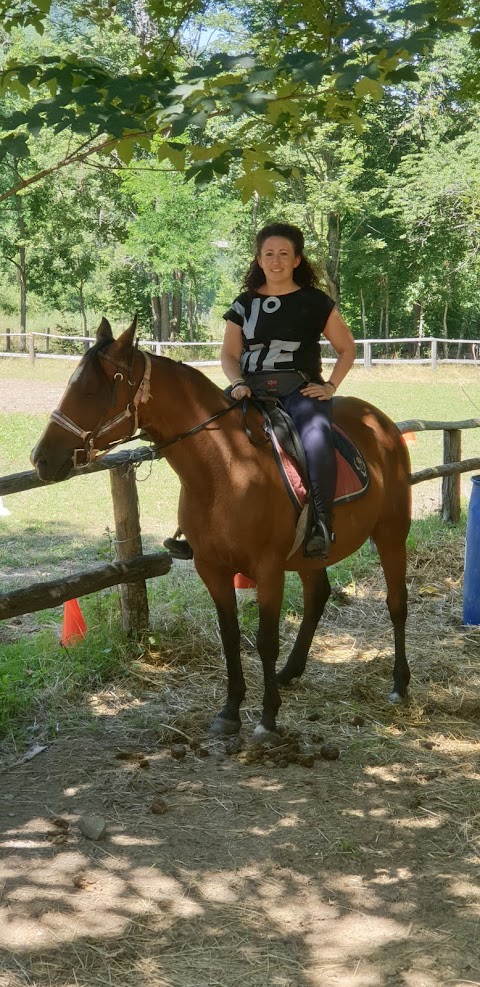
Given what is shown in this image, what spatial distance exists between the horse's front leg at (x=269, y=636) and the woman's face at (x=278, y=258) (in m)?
1.46

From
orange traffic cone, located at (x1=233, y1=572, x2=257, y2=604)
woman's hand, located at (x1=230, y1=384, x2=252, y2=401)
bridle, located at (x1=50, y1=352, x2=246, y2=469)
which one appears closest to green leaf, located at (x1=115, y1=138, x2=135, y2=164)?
bridle, located at (x1=50, y1=352, x2=246, y2=469)

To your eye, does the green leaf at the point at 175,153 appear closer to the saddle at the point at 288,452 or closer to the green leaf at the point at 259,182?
the green leaf at the point at 259,182

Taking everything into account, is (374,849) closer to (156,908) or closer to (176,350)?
(156,908)

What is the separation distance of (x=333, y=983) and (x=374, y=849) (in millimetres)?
890

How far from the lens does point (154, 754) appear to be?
4633 millimetres

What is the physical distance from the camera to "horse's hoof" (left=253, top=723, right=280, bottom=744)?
→ 468cm

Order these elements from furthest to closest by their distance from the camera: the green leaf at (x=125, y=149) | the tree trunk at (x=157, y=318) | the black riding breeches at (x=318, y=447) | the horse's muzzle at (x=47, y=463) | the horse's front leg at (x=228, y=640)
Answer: the tree trunk at (x=157, y=318) → the horse's front leg at (x=228, y=640) → the black riding breeches at (x=318, y=447) → the horse's muzzle at (x=47, y=463) → the green leaf at (x=125, y=149)

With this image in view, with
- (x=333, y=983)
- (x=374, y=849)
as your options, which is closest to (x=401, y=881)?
(x=374, y=849)

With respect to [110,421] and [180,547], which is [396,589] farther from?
[110,421]

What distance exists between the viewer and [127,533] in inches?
224

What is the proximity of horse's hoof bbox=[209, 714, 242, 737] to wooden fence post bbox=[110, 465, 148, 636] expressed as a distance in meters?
1.17

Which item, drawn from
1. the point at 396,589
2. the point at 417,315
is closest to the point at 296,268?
the point at 396,589

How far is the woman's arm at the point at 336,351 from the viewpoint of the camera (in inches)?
178

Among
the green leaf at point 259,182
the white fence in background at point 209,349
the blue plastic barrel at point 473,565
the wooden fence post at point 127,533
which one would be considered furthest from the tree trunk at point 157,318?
the green leaf at point 259,182
